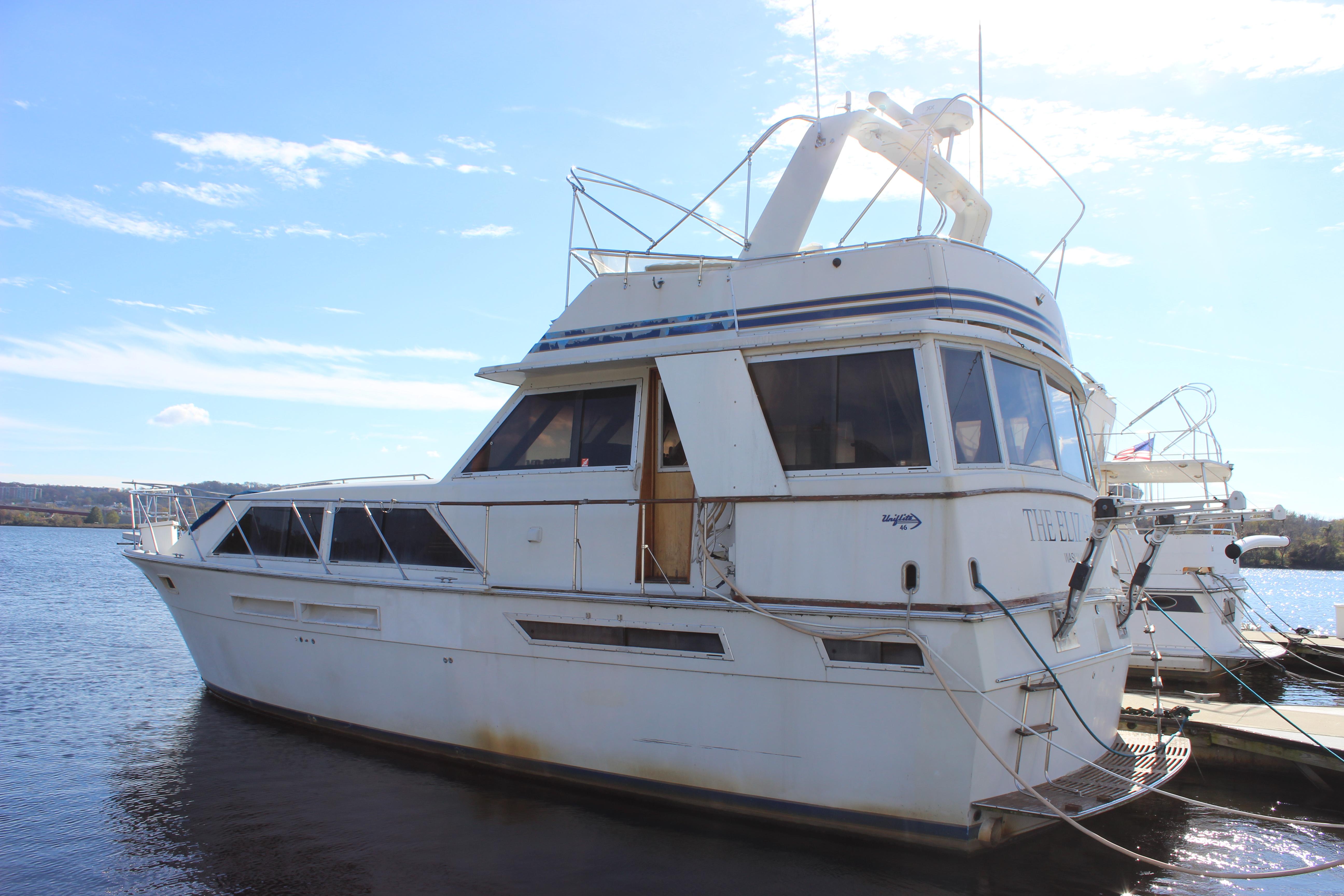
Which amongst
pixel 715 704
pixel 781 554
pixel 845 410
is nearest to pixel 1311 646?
pixel 845 410

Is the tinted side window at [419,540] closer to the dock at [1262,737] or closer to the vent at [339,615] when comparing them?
the vent at [339,615]

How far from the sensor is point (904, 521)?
4.84 m

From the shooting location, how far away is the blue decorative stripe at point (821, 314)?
5.40 metres

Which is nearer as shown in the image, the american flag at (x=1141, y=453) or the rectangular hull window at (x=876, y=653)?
the rectangular hull window at (x=876, y=653)

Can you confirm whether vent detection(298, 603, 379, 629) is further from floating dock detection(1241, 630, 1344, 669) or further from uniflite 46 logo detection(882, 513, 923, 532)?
floating dock detection(1241, 630, 1344, 669)

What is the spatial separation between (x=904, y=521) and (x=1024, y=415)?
155cm

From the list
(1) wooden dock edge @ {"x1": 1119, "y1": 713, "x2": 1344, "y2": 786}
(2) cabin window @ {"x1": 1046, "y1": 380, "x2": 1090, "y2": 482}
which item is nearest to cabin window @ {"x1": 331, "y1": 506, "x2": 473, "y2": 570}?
(2) cabin window @ {"x1": 1046, "y1": 380, "x2": 1090, "y2": 482}

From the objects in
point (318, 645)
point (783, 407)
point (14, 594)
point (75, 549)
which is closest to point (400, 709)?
point (318, 645)

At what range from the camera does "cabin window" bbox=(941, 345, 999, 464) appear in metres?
5.06

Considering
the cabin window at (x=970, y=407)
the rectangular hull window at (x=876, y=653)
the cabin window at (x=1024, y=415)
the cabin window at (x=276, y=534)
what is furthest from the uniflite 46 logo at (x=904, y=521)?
the cabin window at (x=276, y=534)

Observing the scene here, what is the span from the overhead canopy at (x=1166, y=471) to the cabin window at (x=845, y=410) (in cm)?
1051

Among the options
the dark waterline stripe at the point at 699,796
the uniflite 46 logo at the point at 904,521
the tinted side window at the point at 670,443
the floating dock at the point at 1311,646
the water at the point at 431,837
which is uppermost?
the tinted side window at the point at 670,443

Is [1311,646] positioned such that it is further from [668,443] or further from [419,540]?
[419,540]

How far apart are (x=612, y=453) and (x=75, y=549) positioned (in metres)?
70.9
